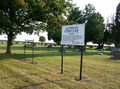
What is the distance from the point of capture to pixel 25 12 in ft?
40.8

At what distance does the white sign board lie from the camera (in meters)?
A: 5.38

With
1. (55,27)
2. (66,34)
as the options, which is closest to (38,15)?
(55,27)

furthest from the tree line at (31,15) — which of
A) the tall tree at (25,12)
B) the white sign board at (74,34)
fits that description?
the white sign board at (74,34)

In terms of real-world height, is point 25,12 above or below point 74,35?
above

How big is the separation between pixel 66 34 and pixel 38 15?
7225 mm

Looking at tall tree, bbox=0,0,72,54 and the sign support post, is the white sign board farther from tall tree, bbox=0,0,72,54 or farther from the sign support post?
tall tree, bbox=0,0,72,54

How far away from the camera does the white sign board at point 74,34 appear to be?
5.38 m

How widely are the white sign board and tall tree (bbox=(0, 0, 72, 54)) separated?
236 inches

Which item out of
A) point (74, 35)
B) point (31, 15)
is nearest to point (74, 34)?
point (74, 35)

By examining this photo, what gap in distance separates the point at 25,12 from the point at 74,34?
8.56m

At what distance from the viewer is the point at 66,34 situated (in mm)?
6086

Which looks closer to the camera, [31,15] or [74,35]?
[74,35]

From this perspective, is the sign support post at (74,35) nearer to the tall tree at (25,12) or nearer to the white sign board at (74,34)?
the white sign board at (74,34)

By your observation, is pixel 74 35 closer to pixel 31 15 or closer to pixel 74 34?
pixel 74 34
